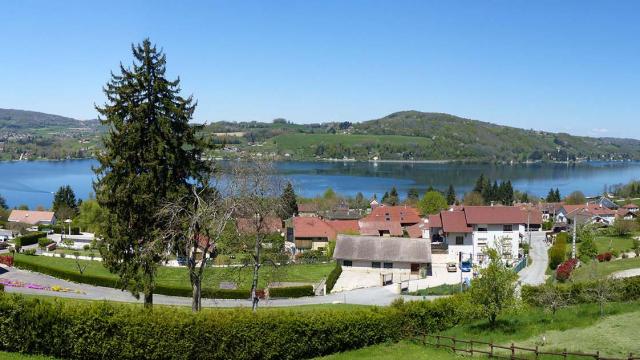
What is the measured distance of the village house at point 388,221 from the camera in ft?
235

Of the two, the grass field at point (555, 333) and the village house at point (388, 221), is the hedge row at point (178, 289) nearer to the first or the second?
the grass field at point (555, 333)

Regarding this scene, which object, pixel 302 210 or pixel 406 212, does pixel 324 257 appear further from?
pixel 302 210

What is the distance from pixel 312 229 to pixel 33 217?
149ft

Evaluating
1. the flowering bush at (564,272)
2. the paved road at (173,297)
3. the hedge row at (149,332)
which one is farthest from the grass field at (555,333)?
the flowering bush at (564,272)

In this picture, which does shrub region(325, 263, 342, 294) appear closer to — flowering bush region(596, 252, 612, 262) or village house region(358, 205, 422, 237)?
village house region(358, 205, 422, 237)

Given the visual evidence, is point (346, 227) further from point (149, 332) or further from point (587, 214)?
point (149, 332)

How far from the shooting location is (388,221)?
7488cm

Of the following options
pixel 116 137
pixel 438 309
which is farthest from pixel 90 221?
pixel 438 309

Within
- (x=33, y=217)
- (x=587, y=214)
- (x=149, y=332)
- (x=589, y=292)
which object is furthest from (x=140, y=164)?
(x=587, y=214)

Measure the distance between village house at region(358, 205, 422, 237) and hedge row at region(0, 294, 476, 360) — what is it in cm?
5137

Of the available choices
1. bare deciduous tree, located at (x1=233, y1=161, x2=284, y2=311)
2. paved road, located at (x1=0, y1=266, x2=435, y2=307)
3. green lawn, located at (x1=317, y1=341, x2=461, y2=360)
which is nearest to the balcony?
paved road, located at (x1=0, y1=266, x2=435, y2=307)

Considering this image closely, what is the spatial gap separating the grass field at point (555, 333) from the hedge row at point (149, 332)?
6.55 feet

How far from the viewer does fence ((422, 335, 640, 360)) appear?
17.1m

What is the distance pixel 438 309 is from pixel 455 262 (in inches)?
1316
